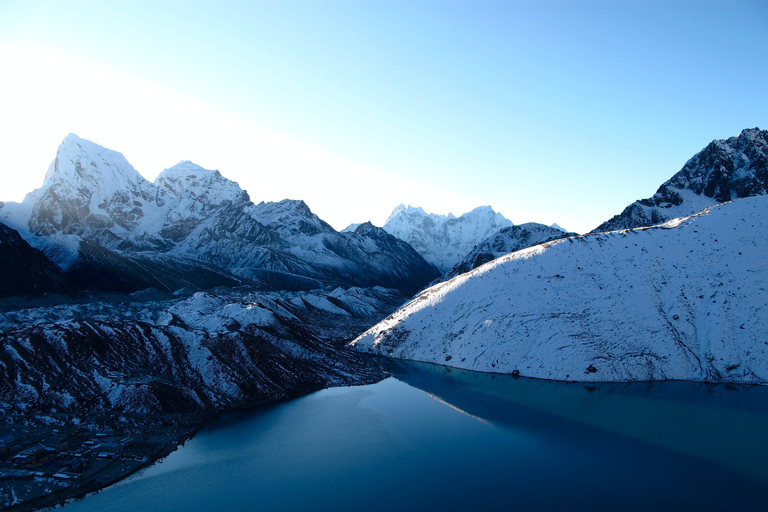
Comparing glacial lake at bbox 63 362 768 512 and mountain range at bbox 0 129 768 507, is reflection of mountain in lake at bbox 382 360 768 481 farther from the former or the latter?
mountain range at bbox 0 129 768 507

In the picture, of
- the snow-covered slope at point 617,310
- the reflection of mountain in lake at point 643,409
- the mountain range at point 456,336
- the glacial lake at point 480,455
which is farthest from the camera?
the snow-covered slope at point 617,310

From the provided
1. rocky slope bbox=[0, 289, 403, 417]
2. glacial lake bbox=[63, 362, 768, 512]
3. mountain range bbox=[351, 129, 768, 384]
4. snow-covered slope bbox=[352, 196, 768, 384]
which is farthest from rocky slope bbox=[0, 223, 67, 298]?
glacial lake bbox=[63, 362, 768, 512]

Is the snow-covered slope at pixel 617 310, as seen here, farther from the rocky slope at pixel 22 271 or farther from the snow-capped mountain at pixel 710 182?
the rocky slope at pixel 22 271

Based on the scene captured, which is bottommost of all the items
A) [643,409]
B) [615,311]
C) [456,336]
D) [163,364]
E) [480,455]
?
[643,409]

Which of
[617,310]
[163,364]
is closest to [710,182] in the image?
[617,310]

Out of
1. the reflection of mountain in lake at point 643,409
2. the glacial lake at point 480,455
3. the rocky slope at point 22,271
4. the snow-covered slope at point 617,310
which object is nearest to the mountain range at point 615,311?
the snow-covered slope at point 617,310

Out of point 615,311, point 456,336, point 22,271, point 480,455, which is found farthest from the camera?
point 22,271

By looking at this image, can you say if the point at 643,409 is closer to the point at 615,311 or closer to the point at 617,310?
the point at 615,311
